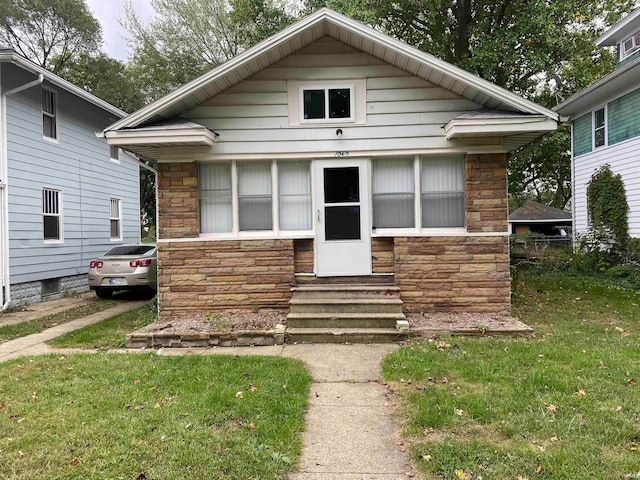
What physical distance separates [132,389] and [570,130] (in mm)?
17926

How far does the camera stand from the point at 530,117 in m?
6.61

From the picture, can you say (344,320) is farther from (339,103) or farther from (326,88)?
(326,88)

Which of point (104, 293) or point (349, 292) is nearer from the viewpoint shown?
point (349, 292)

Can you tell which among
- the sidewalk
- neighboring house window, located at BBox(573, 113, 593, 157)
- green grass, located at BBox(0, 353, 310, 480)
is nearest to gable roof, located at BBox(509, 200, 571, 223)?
neighboring house window, located at BBox(573, 113, 593, 157)

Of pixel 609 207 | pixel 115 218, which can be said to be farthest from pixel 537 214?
pixel 115 218

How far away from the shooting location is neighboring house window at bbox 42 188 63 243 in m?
11.2

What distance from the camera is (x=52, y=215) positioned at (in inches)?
452

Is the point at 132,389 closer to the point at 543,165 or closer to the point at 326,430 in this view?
the point at 326,430

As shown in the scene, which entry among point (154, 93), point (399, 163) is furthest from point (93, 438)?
point (154, 93)

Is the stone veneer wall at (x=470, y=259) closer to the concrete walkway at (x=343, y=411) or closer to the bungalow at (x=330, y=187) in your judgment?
the bungalow at (x=330, y=187)

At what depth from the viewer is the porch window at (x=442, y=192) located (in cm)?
748

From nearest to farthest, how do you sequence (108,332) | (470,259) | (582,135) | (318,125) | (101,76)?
(108,332), (470,259), (318,125), (582,135), (101,76)

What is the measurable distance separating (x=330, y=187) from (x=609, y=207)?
10613 mm

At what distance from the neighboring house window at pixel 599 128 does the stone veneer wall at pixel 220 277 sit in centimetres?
1261
